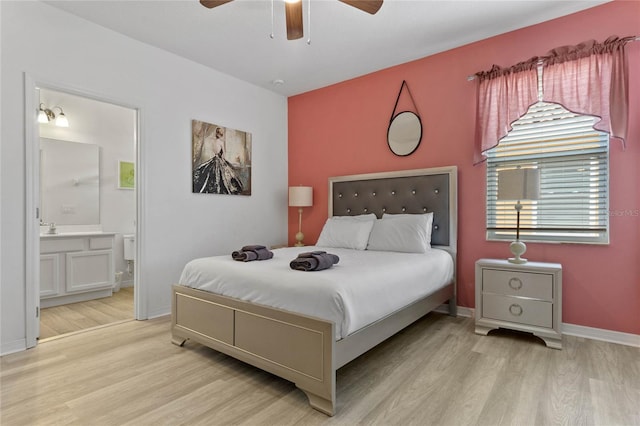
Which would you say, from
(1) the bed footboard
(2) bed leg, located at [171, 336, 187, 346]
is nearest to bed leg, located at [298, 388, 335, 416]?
(1) the bed footboard

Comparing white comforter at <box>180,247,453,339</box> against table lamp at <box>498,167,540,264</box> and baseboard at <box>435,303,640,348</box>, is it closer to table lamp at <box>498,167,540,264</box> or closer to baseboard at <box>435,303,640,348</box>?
table lamp at <box>498,167,540,264</box>

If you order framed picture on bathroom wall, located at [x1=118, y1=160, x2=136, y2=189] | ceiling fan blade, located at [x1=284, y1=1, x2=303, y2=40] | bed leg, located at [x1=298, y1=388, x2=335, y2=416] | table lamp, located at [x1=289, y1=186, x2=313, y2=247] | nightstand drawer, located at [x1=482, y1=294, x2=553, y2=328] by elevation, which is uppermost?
ceiling fan blade, located at [x1=284, y1=1, x2=303, y2=40]

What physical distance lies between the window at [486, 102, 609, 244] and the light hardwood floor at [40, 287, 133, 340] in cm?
382

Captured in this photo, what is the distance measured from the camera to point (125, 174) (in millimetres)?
4746

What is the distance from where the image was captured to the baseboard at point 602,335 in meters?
2.60

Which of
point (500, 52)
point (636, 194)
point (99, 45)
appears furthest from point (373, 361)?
point (99, 45)

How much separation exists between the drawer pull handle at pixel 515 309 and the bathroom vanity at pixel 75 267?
4436 mm

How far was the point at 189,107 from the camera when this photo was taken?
366 cm

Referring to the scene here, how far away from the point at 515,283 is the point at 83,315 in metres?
4.08

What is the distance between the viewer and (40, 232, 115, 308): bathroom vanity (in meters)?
3.70

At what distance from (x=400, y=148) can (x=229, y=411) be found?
303 centimetres

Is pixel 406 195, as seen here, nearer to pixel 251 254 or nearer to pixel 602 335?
pixel 251 254

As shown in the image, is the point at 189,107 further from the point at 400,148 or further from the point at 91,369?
the point at 91,369

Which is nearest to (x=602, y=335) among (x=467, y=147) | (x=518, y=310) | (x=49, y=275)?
(x=518, y=310)
